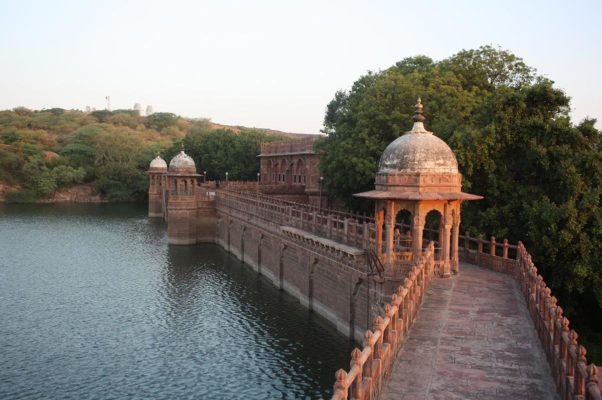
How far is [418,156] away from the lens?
59.7ft

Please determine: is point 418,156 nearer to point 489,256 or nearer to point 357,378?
point 489,256

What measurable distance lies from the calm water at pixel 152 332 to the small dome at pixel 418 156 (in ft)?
24.8

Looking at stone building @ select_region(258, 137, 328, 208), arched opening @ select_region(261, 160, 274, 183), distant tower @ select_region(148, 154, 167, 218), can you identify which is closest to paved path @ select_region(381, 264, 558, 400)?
stone building @ select_region(258, 137, 328, 208)

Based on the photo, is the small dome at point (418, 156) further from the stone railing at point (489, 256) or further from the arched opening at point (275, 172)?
the arched opening at point (275, 172)

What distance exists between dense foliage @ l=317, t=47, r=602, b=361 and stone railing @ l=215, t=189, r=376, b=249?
131 inches

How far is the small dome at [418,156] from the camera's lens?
1816 cm

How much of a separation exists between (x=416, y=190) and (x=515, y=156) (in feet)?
27.2

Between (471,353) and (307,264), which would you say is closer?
(471,353)

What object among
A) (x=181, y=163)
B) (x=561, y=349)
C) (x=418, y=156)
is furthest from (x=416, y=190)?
(x=181, y=163)

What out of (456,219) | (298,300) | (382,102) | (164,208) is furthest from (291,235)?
(164,208)

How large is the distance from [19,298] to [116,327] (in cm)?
742

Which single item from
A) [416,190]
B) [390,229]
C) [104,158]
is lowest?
[390,229]

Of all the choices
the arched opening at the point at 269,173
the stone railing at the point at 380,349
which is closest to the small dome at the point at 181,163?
the arched opening at the point at 269,173

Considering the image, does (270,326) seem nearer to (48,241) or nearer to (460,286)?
(460,286)
